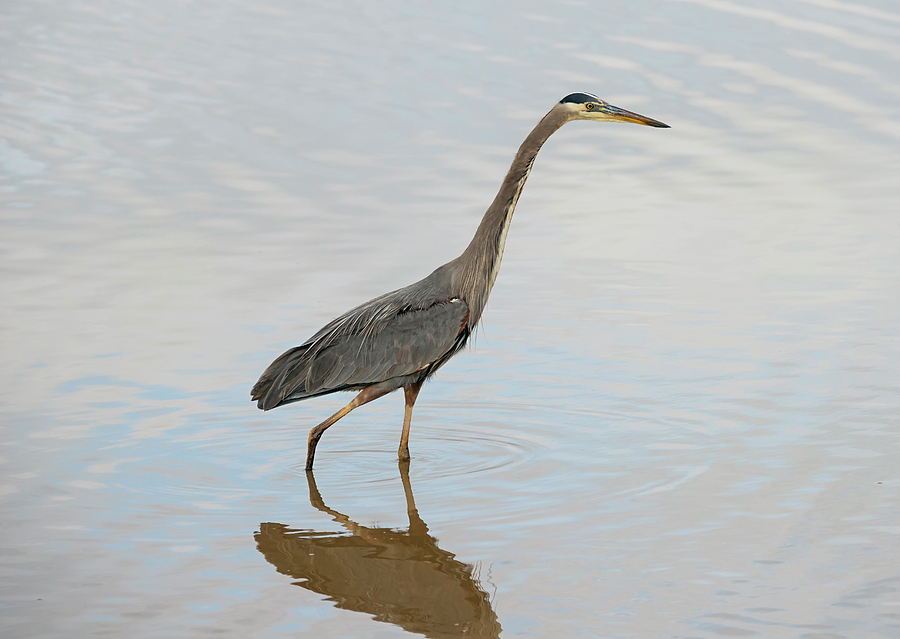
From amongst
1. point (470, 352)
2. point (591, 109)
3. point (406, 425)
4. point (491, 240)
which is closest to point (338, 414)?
point (406, 425)

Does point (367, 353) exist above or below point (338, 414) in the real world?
above

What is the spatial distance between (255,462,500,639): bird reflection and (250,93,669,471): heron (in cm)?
88

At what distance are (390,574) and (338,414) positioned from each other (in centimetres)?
152

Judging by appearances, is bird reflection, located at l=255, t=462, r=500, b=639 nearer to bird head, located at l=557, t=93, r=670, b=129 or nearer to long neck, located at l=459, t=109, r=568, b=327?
long neck, located at l=459, t=109, r=568, b=327

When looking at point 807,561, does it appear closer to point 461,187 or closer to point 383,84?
point 461,187

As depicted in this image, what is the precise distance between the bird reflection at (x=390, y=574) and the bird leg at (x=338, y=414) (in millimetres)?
575

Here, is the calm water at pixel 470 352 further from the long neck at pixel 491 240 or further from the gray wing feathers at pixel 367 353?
the long neck at pixel 491 240

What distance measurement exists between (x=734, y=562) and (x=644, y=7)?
66.1 ft

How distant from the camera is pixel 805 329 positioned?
31.2 ft

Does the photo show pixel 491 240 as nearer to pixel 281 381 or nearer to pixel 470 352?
pixel 281 381

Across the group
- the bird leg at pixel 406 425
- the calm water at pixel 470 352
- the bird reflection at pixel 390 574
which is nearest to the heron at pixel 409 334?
the bird leg at pixel 406 425

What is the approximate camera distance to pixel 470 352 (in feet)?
30.9

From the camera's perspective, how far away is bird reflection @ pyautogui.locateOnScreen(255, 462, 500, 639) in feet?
17.9

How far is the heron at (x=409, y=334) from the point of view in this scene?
7391 millimetres
